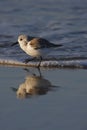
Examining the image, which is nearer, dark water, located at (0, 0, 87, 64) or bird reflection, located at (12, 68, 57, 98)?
bird reflection, located at (12, 68, 57, 98)

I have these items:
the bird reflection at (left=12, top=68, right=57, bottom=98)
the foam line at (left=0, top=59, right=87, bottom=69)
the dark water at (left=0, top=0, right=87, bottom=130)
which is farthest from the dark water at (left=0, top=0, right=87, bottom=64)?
the bird reflection at (left=12, top=68, right=57, bottom=98)

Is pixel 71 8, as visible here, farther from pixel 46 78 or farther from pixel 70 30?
pixel 46 78

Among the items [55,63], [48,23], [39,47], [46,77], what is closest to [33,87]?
[46,77]

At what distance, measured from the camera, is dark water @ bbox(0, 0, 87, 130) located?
20.4ft

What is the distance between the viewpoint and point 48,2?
16.0 metres

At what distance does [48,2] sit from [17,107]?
9.58 meters

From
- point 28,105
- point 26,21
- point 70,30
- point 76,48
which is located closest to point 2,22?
point 26,21

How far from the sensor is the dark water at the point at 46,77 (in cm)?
622

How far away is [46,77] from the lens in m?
8.44

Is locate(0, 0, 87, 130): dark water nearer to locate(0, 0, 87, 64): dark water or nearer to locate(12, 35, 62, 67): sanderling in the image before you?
locate(0, 0, 87, 64): dark water

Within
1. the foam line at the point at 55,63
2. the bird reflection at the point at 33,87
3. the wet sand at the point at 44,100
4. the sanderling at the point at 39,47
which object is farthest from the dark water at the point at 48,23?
the bird reflection at the point at 33,87

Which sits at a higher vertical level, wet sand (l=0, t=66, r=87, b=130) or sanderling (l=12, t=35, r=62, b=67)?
sanderling (l=12, t=35, r=62, b=67)

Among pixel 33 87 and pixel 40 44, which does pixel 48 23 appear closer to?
pixel 40 44

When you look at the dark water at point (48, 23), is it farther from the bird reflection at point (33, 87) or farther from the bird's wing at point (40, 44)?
the bird reflection at point (33, 87)
